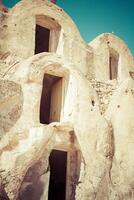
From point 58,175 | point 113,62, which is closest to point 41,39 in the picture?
point 113,62

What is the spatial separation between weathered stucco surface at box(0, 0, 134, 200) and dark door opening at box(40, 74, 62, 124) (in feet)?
1.69

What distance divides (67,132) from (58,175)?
330cm

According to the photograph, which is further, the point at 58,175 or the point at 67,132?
the point at 58,175

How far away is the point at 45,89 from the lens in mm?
12664

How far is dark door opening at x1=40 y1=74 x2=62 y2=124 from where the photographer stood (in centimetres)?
1069

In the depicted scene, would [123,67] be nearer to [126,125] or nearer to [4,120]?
[126,125]

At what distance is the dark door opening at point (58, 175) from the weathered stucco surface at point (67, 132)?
1723 millimetres

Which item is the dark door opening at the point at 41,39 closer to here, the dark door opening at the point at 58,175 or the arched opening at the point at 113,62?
the arched opening at the point at 113,62

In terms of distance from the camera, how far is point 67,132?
370 inches

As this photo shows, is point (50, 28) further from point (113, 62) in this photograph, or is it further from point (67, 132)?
point (67, 132)

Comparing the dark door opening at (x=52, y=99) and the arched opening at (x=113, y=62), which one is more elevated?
the arched opening at (x=113, y=62)

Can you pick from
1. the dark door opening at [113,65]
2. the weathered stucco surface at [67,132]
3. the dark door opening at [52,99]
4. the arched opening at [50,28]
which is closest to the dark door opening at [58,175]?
the dark door opening at [52,99]

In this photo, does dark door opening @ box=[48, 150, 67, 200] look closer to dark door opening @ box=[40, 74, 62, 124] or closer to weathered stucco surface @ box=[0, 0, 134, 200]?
dark door opening @ box=[40, 74, 62, 124]

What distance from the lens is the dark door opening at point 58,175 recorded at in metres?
11.4
